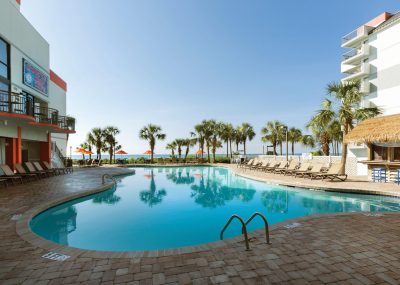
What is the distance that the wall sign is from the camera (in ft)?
51.7

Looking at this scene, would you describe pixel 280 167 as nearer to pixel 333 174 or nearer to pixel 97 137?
pixel 333 174

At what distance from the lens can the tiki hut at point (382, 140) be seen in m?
12.6

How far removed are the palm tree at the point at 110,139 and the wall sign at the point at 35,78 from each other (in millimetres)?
14677

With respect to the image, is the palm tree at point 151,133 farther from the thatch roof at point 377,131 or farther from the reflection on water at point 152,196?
the thatch roof at point 377,131

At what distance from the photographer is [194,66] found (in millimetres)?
26484

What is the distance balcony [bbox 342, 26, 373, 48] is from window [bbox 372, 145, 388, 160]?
1960 centimetres

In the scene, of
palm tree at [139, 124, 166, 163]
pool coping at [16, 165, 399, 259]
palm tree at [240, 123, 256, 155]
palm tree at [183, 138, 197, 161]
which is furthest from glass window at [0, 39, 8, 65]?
palm tree at [240, 123, 256, 155]

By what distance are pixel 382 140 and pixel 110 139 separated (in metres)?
31.9

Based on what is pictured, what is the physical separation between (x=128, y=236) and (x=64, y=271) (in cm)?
316

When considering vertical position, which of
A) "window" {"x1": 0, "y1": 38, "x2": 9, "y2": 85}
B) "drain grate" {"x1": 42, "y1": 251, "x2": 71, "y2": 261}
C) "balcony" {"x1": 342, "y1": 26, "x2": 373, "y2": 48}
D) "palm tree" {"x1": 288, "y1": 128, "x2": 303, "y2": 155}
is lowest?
"drain grate" {"x1": 42, "y1": 251, "x2": 71, "y2": 261}

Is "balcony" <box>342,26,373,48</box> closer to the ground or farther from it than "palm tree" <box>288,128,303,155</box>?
farther from it

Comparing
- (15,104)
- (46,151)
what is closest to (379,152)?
(15,104)

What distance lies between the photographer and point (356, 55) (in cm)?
2733

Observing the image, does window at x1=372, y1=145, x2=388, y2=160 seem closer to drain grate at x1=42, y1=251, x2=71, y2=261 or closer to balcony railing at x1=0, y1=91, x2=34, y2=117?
drain grate at x1=42, y1=251, x2=71, y2=261
